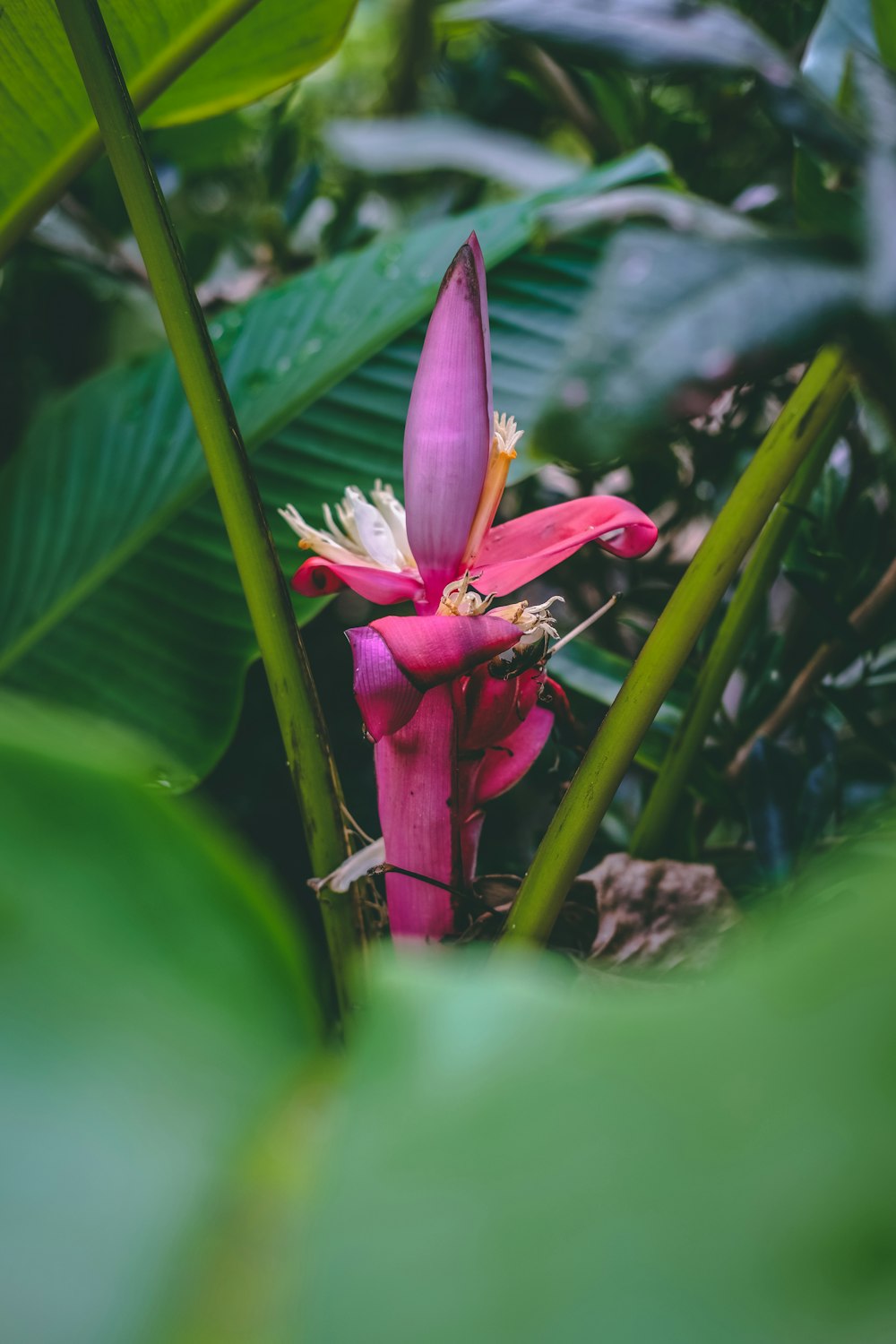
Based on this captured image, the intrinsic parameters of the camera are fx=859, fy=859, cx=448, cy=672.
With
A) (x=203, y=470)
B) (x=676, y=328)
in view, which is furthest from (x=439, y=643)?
(x=203, y=470)

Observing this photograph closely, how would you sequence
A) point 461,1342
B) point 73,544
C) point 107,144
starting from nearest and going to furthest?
point 461,1342
point 107,144
point 73,544

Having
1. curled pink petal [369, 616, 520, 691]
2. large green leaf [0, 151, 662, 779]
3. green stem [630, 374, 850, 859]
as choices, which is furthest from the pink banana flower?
large green leaf [0, 151, 662, 779]

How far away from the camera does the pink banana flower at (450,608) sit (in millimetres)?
308

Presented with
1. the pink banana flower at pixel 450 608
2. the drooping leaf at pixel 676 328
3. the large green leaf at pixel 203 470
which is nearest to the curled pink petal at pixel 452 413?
the pink banana flower at pixel 450 608

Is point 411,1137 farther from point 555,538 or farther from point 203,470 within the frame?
point 203,470

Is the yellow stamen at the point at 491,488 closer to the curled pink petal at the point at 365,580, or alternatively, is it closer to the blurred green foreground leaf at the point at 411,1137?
the curled pink petal at the point at 365,580

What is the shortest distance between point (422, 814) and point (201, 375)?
7.9 inches

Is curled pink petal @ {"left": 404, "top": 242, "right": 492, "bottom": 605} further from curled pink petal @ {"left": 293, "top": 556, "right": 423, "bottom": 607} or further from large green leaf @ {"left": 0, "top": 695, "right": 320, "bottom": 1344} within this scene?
large green leaf @ {"left": 0, "top": 695, "right": 320, "bottom": 1344}

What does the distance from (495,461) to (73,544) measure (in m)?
0.43

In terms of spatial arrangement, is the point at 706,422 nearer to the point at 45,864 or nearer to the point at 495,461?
the point at 495,461

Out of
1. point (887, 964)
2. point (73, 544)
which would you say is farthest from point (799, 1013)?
point (73, 544)

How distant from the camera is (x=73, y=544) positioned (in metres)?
0.65

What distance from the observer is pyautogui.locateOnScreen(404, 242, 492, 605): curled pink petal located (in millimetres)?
317

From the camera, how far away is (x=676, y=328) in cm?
19
